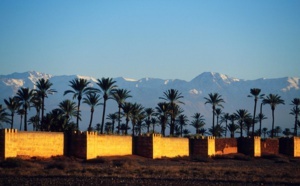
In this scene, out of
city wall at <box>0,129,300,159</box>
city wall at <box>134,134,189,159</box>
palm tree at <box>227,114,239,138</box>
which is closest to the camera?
city wall at <box>0,129,300,159</box>

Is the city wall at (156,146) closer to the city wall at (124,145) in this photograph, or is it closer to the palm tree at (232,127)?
the city wall at (124,145)

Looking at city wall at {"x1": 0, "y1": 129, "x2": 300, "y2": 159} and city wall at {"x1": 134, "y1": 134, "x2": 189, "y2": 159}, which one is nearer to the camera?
city wall at {"x1": 0, "y1": 129, "x2": 300, "y2": 159}

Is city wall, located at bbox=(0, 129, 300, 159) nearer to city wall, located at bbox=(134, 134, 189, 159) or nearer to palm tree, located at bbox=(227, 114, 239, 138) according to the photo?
city wall, located at bbox=(134, 134, 189, 159)

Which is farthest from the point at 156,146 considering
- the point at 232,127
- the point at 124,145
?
the point at 232,127

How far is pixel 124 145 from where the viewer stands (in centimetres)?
5253

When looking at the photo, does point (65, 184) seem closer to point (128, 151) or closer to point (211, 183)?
point (211, 183)

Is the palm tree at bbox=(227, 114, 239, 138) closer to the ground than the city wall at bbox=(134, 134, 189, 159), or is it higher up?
higher up

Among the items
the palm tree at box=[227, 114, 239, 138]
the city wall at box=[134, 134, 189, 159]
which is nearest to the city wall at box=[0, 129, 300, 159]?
the city wall at box=[134, 134, 189, 159]

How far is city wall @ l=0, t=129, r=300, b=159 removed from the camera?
4044 centimetres

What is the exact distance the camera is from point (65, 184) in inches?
979

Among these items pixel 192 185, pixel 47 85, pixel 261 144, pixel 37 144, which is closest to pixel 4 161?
pixel 37 144

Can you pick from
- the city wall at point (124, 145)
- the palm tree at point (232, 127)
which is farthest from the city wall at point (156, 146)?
the palm tree at point (232, 127)

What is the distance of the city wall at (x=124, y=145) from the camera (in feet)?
133

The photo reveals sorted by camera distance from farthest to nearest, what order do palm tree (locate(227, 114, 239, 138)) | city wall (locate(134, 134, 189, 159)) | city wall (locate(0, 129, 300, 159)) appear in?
palm tree (locate(227, 114, 239, 138)) < city wall (locate(134, 134, 189, 159)) < city wall (locate(0, 129, 300, 159))
